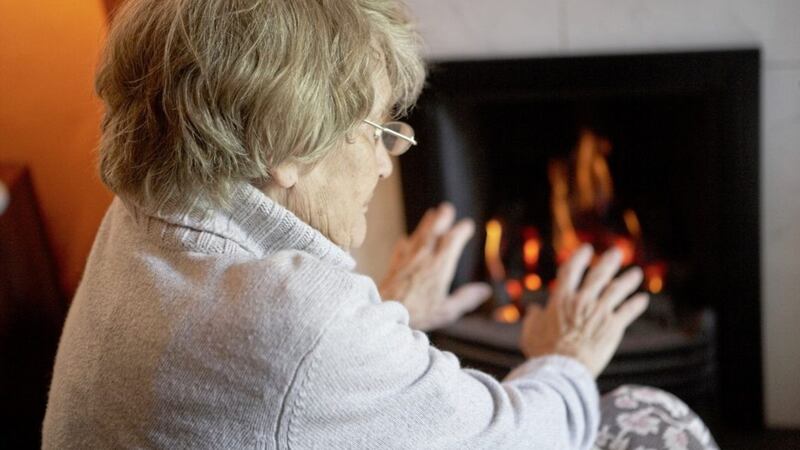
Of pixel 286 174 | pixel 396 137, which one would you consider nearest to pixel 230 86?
pixel 286 174

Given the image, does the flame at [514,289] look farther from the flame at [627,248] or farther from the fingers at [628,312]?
the fingers at [628,312]

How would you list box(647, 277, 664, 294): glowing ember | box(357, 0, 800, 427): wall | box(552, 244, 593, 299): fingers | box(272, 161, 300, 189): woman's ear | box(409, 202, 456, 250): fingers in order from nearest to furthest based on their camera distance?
box(272, 161, 300, 189): woman's ear, box(552, 244, 593, 299): fingers, box(409, 202, 456, 250): fingers, box(357, 0, 800, 427): wall, box(647, 277, 664, 294): glowing ember

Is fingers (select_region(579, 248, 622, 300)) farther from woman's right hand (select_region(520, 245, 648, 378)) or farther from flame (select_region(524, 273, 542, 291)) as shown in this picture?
flame (select_region(524, 273, 542, 291))

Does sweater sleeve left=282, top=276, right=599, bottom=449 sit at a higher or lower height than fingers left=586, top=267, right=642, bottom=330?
higher

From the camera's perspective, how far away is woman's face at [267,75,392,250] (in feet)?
3.16

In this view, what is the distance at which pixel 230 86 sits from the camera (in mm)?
875

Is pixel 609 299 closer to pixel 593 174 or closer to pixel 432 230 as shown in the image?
pixel 432 230

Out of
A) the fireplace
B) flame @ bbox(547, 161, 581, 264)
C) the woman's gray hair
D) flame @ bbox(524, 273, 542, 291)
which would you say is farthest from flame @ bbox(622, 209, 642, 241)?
the woman's gray hair

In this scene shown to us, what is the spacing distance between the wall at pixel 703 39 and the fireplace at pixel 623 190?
0.03 meters

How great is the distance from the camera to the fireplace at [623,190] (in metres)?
1.74

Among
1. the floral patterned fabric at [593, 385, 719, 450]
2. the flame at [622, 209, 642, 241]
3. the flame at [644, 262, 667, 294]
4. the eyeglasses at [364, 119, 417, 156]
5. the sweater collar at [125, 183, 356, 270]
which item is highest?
the eyeglasses at [364, 119, 417, 156]

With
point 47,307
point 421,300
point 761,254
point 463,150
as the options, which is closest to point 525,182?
point 463,150

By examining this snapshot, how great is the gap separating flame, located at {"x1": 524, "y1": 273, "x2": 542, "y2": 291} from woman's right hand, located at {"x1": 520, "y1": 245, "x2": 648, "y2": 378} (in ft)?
2.29

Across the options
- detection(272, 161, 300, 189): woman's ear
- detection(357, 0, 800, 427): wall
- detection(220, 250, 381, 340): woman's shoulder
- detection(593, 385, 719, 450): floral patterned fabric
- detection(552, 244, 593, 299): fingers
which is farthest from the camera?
detection(357, 0, 800, 427): wall
